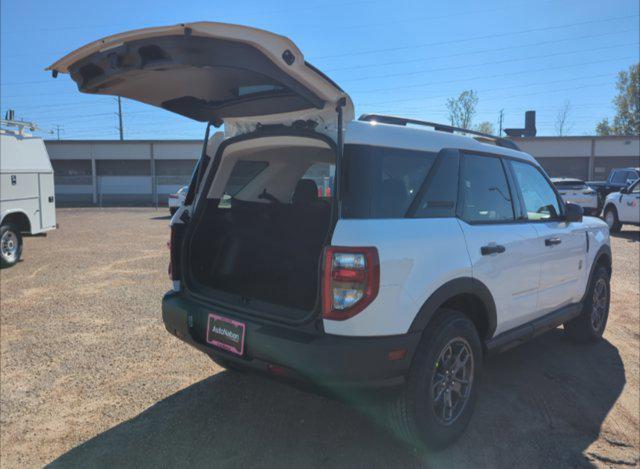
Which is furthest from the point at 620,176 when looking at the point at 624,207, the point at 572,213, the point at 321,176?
the point at 321,176

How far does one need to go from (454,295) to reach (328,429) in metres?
1.26

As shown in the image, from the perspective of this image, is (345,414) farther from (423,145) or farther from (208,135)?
(208,135)

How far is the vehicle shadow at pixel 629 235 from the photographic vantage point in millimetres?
13117

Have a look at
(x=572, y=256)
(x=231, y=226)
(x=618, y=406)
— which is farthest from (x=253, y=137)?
(x=618, y=406)

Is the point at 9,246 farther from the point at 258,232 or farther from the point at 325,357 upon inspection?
the point at 325,357

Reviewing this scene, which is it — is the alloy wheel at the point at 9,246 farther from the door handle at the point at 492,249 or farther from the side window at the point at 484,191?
the door handle at the point at 492,249

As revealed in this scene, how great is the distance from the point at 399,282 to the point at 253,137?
5.06 ft

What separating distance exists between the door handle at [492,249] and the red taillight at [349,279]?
3.28 ft

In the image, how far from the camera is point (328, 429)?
10.8 ft

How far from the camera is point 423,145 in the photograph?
10.1 feet

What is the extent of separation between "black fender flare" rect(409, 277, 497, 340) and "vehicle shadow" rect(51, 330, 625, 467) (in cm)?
64

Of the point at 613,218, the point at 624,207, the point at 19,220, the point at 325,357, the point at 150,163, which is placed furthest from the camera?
the point at 150,163

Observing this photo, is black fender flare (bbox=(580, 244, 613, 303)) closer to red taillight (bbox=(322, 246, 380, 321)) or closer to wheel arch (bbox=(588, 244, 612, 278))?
→ wheel arch (bbox=(588, 244, 612, 278))

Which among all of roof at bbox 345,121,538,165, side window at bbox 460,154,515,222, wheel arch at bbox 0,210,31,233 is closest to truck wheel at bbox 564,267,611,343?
side window at bbox 460,154,515,222
